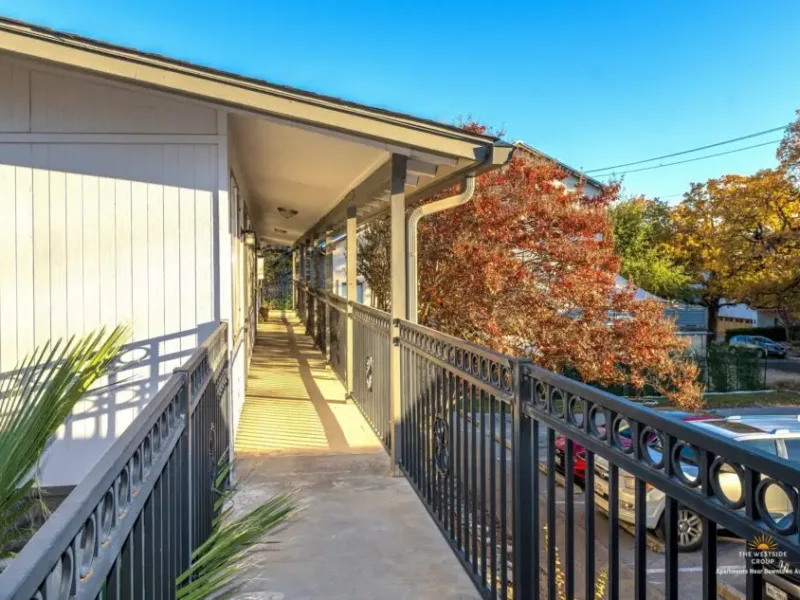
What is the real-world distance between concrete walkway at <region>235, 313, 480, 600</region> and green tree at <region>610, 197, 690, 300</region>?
66.3 ft

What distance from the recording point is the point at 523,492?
216cm

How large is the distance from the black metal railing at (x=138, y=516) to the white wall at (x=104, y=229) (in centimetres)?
167

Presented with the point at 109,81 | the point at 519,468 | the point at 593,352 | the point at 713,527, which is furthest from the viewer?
the point at 593,352

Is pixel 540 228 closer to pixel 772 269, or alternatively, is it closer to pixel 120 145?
pixel 120 145

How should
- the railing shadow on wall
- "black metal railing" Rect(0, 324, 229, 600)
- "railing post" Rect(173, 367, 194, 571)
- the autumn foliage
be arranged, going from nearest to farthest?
"black metal railing" Rect(0, 324, 229, 600)
"railing post" Rect(173, 367, 194, 571)
the railing shadow on wall
the autumn foliage

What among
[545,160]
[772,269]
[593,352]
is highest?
[545,160]

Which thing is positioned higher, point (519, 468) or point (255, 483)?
point (519, 468)

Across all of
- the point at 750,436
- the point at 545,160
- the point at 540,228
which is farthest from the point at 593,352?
the point at 545,160

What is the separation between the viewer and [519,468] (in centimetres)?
218

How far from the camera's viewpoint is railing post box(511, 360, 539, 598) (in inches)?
85.0

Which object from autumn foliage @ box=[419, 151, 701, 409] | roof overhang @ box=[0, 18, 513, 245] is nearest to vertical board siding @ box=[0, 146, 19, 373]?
roof overhang @ box=[0, 18, 513, 245]

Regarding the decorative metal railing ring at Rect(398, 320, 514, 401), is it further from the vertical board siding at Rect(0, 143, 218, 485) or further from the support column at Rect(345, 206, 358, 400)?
the support column at Rect(345, 206, 358, 400)

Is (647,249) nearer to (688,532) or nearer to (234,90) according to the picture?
(688,532)

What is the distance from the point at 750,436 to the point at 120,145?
266 inches
